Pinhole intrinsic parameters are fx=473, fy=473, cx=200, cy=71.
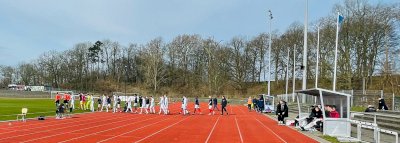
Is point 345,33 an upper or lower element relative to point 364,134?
upper

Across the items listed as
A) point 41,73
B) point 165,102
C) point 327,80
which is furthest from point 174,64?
point 165,102

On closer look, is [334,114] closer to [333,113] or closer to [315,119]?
[333,113]

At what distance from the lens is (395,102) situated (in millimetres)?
32812

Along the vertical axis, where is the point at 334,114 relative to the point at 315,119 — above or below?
above

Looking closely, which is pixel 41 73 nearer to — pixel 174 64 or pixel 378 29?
pixel 174 64

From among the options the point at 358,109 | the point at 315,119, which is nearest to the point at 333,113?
the point at 315,119

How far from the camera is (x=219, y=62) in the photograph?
95.8 m

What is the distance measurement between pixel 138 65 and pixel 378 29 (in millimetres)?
68780

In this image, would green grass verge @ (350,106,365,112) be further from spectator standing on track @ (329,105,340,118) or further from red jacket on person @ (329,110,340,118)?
red jacket on person @ (329,110,340,118)

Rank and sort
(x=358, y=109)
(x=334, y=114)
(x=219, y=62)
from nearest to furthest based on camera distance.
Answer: (x=334, y=114) → (x=358, y=109) → (x=219, y=62)

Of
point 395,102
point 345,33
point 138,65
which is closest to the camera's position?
point 395,102

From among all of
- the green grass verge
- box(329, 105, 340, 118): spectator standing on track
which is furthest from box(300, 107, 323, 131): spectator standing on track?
the green grass verge

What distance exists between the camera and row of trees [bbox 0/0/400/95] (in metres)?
57.0

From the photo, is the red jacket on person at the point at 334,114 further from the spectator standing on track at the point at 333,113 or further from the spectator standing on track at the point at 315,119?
the spectator standing on track at the point at 315,119
